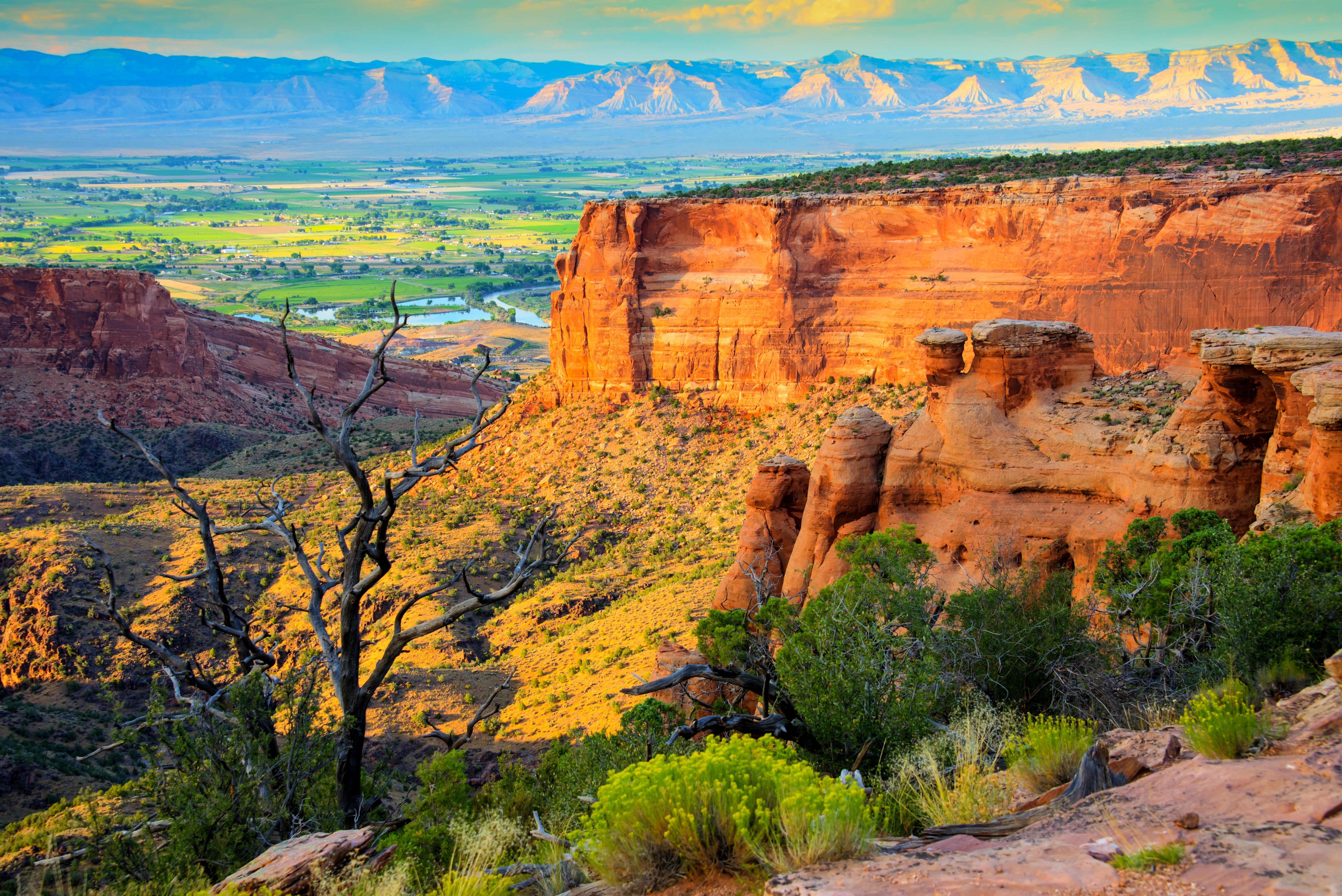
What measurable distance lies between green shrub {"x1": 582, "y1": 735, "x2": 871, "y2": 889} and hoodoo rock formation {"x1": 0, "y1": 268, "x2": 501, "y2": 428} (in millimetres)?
50962

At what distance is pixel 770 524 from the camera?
83.5ft

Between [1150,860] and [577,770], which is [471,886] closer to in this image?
[577,770]

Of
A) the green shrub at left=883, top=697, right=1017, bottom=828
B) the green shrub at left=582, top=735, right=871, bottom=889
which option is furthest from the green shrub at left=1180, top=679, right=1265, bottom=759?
the green shrub at left=582, top=735, right=871, bottom=889

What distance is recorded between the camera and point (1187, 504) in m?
18.8

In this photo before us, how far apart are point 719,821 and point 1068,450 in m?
15.0

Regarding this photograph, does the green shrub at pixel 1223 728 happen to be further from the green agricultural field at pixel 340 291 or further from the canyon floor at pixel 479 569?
the green agricultural field at pixel 340 291

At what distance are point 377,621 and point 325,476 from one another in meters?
17.6

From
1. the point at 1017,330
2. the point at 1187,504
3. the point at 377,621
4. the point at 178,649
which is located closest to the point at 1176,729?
the point at 1187,504

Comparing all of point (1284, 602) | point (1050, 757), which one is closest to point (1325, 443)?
point (1284, 602)

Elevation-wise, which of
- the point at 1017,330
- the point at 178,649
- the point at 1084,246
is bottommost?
the point at 178,649

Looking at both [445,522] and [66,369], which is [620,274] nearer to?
[445,522]

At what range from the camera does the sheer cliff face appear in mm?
34938

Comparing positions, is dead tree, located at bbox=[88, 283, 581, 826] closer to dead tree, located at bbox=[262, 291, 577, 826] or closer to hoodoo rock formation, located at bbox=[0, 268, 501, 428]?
dead tree, located at bbox=[262, 291, 577, 826]

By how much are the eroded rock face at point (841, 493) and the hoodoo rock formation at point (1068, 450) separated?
37 mm
